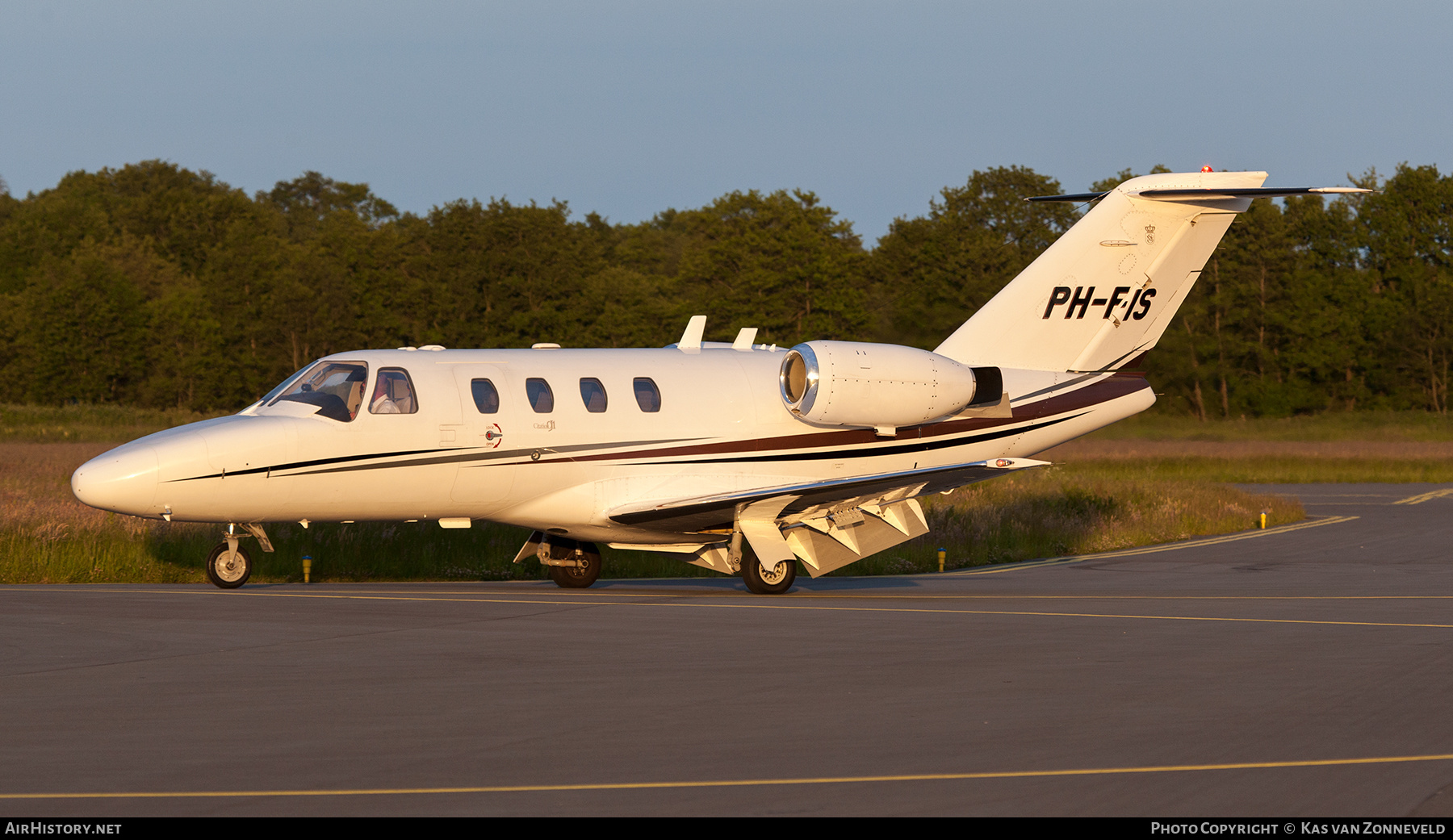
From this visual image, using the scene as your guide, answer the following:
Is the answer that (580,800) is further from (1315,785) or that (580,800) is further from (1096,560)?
(1096,560)

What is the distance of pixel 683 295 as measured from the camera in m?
80.8

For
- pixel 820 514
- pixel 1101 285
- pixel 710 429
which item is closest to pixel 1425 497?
pixel 1101 285

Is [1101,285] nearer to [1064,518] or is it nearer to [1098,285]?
[1098,285]


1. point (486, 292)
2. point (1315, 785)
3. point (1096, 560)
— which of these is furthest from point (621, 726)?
point (486, 292)

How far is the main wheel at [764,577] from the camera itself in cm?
1850

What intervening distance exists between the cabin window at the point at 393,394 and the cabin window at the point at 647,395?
2.75 m

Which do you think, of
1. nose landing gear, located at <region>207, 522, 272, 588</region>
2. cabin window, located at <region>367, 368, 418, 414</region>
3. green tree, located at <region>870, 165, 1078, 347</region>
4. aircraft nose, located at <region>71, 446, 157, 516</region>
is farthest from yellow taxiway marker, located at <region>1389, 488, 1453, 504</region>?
aircraft nose, located at <region>71, 446, 157, 516</region>

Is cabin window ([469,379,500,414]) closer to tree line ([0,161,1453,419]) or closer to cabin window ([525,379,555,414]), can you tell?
cabin window ([525,379,555,414])

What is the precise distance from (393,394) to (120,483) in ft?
10.2

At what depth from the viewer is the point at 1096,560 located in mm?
23062

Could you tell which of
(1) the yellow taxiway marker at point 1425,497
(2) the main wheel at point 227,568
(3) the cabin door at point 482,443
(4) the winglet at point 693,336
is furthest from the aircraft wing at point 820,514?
(1) the yellow taxiway marker at point 1425,497

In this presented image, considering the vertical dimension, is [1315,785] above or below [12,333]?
below

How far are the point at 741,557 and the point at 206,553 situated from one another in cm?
750

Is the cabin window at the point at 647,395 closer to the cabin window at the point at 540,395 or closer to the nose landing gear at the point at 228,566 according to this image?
the cabin window at the point at 540,395
